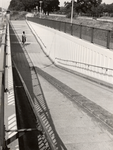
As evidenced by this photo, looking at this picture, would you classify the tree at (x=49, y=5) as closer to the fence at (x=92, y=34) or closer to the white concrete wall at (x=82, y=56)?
the white concrete wall at (x=82, y=56)

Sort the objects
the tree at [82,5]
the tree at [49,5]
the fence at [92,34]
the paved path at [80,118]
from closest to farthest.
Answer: the paved path at [80,118] → the fence at [92,34] → the tree at [82,5] → the tree at [49,5]

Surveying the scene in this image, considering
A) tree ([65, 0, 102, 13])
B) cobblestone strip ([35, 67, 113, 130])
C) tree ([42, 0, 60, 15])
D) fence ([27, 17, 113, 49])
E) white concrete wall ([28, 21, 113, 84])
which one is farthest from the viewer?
tree ([42, 0, 60, 15])

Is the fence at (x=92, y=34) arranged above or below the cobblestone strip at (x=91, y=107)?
above

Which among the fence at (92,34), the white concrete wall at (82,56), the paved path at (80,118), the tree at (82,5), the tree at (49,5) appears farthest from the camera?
the tree at (49,5)

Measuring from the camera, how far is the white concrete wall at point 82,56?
42.0 feet

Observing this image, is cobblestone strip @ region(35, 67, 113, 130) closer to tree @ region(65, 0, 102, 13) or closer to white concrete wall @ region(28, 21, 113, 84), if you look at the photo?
white concrete wall @ region(28, 21, 113, 84)

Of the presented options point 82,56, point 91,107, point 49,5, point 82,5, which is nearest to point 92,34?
point 82,56

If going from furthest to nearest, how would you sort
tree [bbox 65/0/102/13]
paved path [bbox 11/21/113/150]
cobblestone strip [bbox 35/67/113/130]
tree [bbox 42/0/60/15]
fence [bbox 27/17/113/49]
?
tree [bbox 42/0/60/15]
tree [bbox 65/0/102/13]
fence [bbox 27/17/113/49]
cobblestone strip [bbox 35/67/113/130]
paved path [bbox 11/21/113/150]

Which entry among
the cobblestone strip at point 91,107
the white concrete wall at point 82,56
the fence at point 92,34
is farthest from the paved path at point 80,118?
the fence at point 92,34

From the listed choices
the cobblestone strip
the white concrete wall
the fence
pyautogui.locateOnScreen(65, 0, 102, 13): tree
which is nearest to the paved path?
the cobblestone strip

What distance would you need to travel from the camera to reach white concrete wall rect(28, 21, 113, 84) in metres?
12.8

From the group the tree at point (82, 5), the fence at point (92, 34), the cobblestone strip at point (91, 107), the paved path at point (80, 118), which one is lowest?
the paved path at point (80, 118)

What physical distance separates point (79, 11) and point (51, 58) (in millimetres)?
78211

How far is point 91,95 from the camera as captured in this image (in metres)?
11.3
